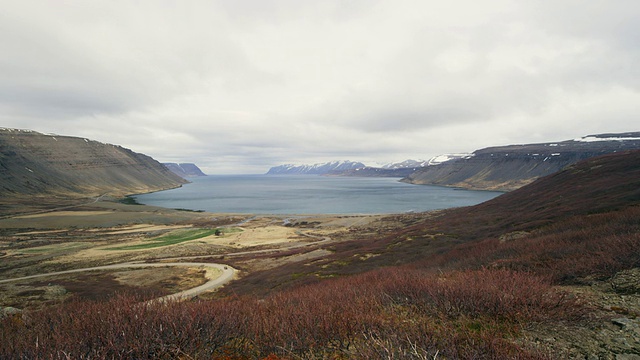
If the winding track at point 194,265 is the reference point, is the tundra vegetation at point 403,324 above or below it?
A: above

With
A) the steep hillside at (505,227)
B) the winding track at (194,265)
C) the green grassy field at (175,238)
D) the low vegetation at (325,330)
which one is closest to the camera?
the low vegetation at (325,330)

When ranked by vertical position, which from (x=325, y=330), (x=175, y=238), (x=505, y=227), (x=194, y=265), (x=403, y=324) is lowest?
(x=175, y=238)

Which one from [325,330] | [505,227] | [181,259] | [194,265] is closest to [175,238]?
[181,259]

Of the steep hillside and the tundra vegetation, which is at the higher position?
the tundra vegetation

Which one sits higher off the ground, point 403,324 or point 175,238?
point 403,324

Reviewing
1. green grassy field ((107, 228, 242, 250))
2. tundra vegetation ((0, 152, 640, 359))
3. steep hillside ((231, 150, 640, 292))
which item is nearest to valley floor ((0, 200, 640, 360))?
tundra vegetation ((0, 152, 640, 359))

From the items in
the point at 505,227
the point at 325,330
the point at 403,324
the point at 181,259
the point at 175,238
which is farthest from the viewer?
the point at 175,238

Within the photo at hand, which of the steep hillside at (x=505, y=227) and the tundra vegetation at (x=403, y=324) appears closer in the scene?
the tundra vegetation at (x=403, y=324)

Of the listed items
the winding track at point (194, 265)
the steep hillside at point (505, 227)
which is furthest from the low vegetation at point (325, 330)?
the winding track at point (194, 265)

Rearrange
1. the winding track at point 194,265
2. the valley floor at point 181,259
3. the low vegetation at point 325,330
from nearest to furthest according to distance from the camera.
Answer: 1. the low vegetation at point 325,330
2. the valley floor at point 181,259
3. the winding track at point 194,265

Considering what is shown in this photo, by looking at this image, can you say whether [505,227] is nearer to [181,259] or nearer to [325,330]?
[325,330]

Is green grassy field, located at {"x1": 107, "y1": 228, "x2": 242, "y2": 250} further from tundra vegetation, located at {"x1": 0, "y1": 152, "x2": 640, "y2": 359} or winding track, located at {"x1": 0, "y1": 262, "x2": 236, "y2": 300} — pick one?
tundra vegetation, located at {"x1": 0, "y1": 152, "x2": 640, "y2": 359}

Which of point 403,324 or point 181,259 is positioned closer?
point 403,324

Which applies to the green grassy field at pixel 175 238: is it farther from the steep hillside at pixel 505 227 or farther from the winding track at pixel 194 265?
the steep hillside at pixel 505 227
